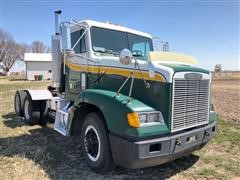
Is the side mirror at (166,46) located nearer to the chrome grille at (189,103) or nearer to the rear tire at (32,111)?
the chrome grille at (189,103)

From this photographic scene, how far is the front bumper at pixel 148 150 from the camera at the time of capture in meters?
3.80

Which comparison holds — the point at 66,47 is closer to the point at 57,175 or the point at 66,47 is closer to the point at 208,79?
the point at 57,175

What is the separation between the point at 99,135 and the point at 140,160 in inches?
37.9

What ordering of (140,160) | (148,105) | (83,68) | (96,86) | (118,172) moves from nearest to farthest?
(140,160), (148,105), (118,172), (96,86), (83,68)

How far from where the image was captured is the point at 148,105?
166 inches

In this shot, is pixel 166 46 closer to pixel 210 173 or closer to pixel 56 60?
pixel 56 60

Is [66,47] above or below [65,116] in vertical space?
above

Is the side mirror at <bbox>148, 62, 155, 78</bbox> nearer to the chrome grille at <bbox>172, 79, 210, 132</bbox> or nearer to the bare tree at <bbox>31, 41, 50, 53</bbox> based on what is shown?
the chrome grille at <bbox>172, 79, 210, 132</bbox>

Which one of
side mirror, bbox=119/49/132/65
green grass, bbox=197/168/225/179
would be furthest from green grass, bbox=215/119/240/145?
side mirror, bbox=119/49/132/65

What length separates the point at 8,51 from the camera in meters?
73.1

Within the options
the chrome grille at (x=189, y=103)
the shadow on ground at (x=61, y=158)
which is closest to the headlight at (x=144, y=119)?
the chrome grille at (x=189, y=103)

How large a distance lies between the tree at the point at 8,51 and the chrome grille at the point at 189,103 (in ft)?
238

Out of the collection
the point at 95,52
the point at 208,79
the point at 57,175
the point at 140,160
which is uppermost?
the point at 95,52

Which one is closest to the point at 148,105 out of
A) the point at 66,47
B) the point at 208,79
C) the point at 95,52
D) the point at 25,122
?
the point at 208,79
